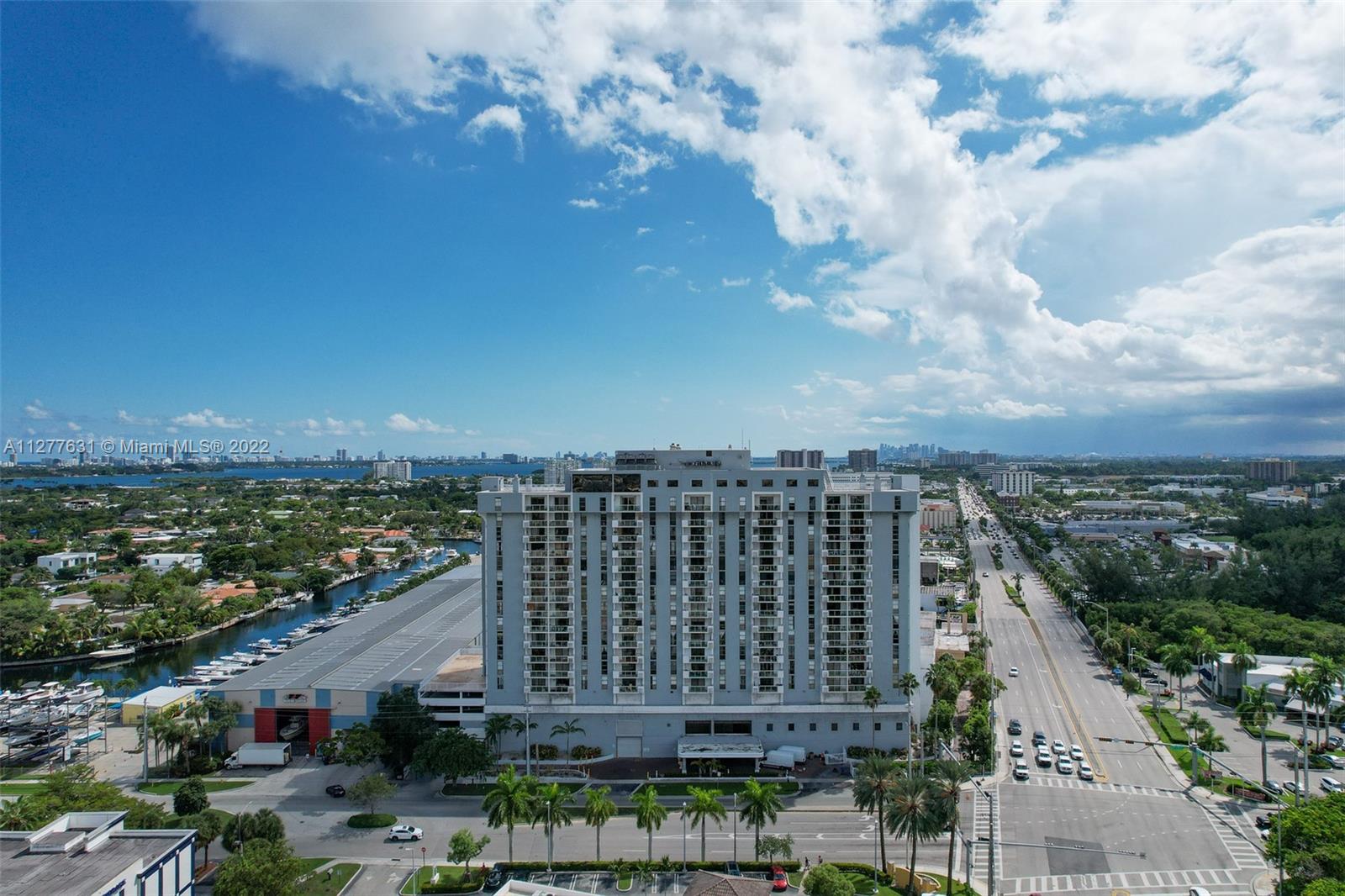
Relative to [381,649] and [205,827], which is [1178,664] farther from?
[205,827]

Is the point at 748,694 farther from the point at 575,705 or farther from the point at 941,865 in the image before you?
the point at 941,865

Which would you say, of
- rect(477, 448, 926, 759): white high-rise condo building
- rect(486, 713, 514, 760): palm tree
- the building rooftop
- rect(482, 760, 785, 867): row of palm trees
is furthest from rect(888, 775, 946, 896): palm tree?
the building rooftop

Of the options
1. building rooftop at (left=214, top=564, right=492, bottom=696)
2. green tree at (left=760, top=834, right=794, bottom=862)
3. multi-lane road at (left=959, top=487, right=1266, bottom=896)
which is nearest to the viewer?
green tree at (left=760, top=834, right=794, bottom=862)

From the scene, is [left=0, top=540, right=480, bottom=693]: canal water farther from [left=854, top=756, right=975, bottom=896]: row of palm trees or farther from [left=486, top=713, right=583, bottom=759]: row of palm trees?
[left=854, top=756, right=975, bottom=896]: row of palm trees

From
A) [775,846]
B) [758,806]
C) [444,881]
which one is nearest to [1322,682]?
[775,846]

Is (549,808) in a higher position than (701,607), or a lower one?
lower

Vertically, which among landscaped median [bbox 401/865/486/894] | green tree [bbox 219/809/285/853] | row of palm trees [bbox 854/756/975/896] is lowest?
landscaped median [bbox 401/865/486/894]

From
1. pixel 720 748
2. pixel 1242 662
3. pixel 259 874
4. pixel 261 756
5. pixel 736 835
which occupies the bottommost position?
pixel 261 756
